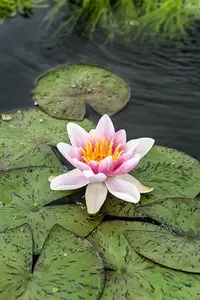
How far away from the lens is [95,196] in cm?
148

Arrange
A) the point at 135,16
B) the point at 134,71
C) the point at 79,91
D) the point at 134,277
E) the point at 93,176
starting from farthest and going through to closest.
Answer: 1. the point at 135,16
2. the point at 134,71
3. the point at 79,91
4. the point at 93,176
5. the point at 134,277

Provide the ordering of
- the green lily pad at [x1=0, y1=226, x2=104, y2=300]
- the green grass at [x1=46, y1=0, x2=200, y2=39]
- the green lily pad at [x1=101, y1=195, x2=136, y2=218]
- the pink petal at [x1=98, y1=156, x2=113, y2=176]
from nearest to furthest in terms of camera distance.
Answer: the green lily pad at [x1=0, y1=226, x2=104, y2=300] → the pink petal at [x1=98, y1=156, x2=113, y2=176] → the green lily pad at [x1=101, y1=195, x2=136, y2=218] → the green grass at [x1=46, y1=0, x2=200, y2=39]

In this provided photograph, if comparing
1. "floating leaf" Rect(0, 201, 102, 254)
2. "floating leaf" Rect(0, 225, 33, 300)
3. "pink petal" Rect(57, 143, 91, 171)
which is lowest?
"floating leaf" Rect(0, 225, 33, 300)

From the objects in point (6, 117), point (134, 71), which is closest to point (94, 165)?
point (6, 117)

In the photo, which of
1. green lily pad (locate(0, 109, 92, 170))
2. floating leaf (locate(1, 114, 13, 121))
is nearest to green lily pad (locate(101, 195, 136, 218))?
green lily pad (locate(0, 109, 92, 170))

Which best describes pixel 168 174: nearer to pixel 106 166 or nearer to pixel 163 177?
pixel 163 177

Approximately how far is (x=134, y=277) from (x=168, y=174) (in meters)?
0.45

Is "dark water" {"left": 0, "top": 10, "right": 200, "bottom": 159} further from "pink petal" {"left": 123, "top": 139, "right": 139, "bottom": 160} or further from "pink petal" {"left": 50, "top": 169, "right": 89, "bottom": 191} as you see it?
"pink petal" {"left": 50, "top": 169, "right": 89, "bottom": 191}

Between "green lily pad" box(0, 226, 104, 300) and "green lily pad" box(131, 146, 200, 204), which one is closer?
"green lily pad" box(0, 226, 104, 300)

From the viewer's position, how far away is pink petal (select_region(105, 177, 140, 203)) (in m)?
1.43

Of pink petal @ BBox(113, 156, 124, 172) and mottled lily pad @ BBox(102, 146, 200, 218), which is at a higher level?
pink petal @ BBox(113, 156, 124, 172)

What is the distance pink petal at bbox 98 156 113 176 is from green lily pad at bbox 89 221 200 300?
188 mm

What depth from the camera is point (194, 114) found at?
2027 mm

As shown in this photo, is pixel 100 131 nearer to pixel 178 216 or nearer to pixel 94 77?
pixel 178 216
